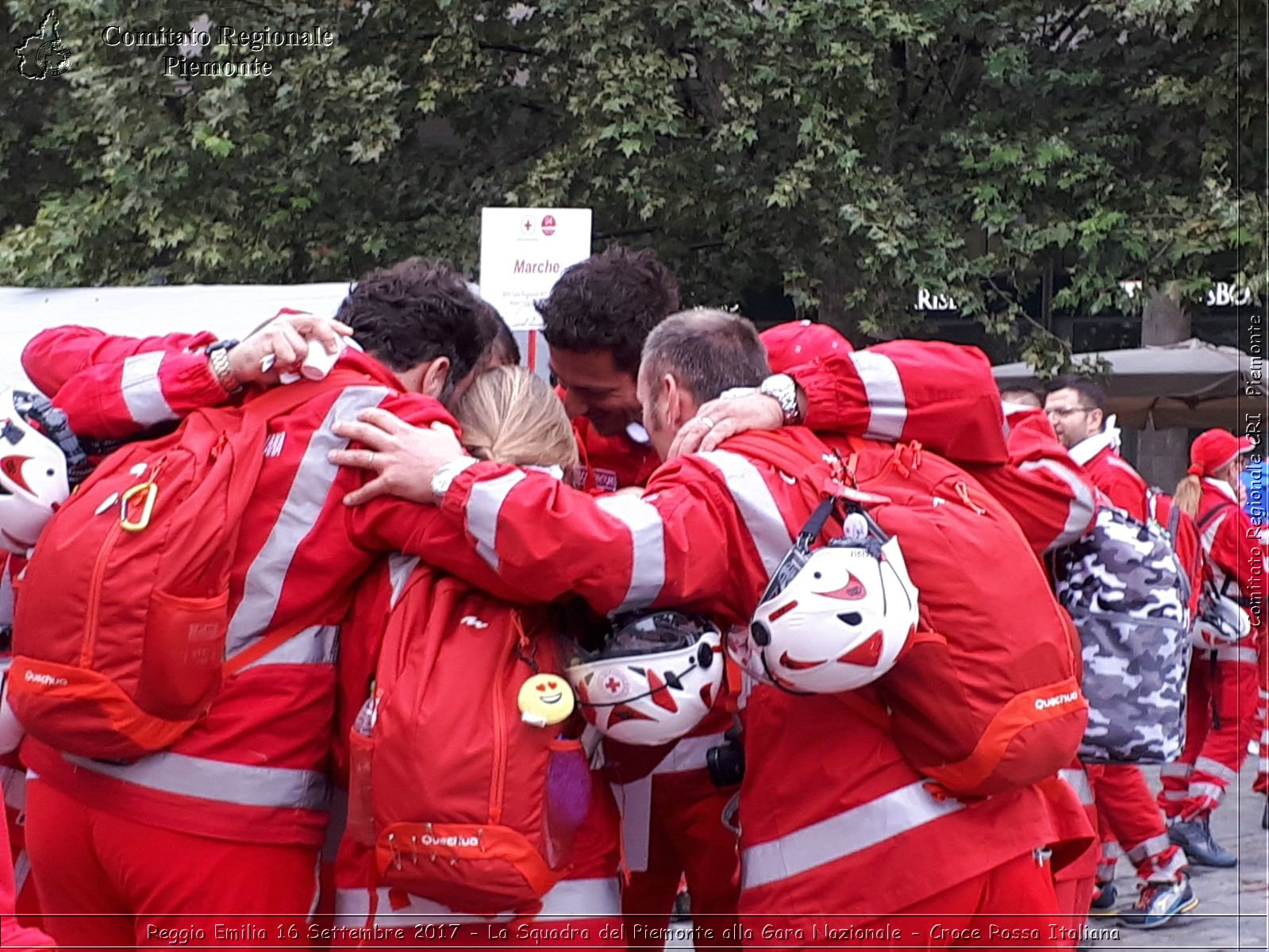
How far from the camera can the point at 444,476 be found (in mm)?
2832

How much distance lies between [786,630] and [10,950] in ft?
4.18

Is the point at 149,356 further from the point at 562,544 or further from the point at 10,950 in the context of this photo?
the point at 10,950

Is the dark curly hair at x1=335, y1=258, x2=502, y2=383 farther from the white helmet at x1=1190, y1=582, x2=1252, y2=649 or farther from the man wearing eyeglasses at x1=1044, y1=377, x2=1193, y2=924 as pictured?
the white helmet at x1=1190, y1=582, x2=1252, y2=649

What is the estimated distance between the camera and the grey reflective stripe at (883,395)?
3.14 meters

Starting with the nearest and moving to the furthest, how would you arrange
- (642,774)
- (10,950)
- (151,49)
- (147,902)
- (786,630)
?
(10,950), (786,630), (147,902), (642,774), (151,49)

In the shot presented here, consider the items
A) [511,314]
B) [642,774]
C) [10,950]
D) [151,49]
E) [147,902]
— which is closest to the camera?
[10,950]

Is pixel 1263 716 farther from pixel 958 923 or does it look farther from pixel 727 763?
pixel 958 923

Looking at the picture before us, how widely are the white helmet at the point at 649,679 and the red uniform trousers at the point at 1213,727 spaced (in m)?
6.58

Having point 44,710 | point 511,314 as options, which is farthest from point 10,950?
point 511,314

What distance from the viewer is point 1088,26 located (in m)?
14.0

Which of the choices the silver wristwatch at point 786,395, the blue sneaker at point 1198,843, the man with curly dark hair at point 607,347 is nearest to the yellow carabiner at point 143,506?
the silver wristwatch at point 786,395

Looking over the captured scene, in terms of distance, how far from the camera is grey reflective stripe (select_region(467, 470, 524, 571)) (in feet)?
9.11

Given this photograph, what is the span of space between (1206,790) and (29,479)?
23.7 ft

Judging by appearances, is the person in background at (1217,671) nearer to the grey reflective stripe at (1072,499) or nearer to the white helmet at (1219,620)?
the white helmet at (1219,620)
